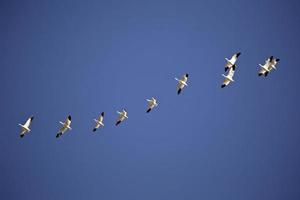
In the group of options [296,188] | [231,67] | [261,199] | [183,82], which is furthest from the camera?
[296,188]

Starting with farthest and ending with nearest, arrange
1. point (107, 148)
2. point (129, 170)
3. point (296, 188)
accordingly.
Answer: point (107, 148)
point (129, 170)
point (296, 188)

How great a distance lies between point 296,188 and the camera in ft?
513

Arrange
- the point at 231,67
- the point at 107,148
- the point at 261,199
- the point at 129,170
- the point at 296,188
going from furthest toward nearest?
1. the point at 107,148
2. the point at 129,170
3. the point at 296,188
4. the point at 261,199
5. the point at 231,67

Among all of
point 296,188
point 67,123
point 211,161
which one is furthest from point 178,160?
point 67,123

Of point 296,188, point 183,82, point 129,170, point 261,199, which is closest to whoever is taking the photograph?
point 183,82

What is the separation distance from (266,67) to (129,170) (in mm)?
98390

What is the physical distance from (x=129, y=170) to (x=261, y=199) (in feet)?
130

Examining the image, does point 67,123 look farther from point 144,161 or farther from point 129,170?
point 144,161

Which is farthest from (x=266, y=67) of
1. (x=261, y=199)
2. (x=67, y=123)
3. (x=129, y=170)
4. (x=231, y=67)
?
(x=129, y=170)

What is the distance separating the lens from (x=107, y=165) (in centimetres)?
17025

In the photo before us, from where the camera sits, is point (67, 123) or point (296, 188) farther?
point (296, 188)

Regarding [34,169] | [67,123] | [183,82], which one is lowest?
[67,123]

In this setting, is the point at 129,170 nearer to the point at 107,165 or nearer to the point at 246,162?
the point at 107,165

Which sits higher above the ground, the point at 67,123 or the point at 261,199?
the point at 261,199
